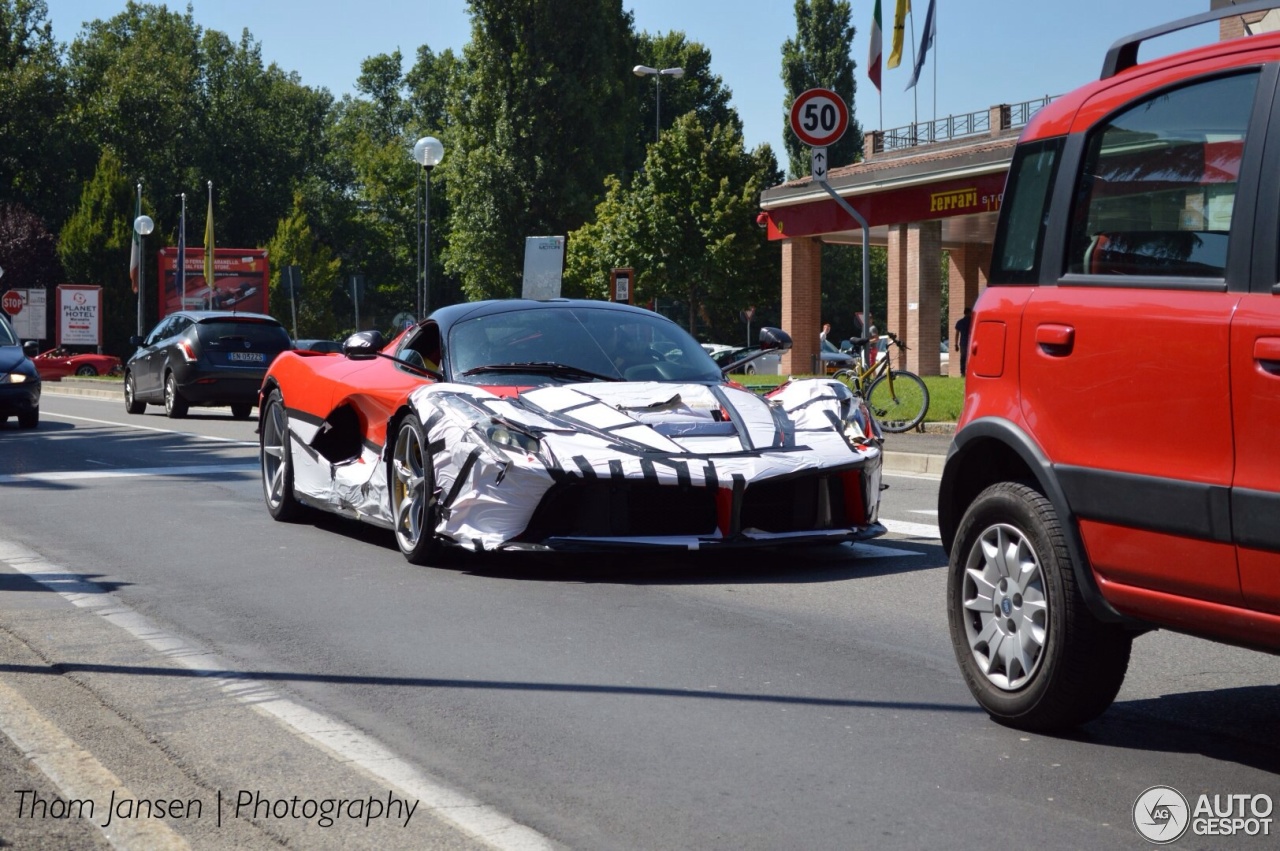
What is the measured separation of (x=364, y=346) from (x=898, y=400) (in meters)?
10.0

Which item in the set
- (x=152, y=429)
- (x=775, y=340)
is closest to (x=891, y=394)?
(x=152, y=429)

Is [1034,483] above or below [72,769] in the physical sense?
above

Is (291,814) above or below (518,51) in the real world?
below

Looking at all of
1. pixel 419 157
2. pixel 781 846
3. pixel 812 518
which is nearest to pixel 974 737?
pixel 781 846

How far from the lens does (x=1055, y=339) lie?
4.45 m

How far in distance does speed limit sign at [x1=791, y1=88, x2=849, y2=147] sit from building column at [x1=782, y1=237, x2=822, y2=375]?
2541 centimetres

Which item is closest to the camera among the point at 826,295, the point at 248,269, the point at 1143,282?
the point at 1143,282

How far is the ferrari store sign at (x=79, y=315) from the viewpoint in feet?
192

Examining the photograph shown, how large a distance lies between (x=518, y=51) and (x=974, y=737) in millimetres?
59826

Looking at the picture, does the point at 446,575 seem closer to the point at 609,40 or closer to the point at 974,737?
the point at 974,737

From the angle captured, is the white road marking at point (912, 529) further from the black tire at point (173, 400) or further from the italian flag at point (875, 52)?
Answer: the italian flag at point (875, 52)

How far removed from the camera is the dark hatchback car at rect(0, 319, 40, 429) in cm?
1994

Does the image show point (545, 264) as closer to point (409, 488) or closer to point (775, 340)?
point (775, 340)

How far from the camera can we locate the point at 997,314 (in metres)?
4.77
